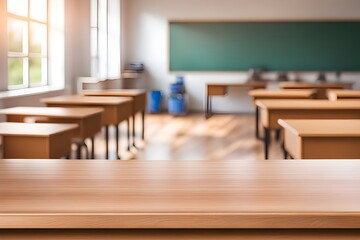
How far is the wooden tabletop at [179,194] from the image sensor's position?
4.25 feet

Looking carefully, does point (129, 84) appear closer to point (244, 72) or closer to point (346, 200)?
point (244, 72)

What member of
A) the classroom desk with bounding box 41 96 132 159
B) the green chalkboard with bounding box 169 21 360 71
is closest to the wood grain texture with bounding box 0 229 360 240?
the classroom desk with bounding box 41 96 132 159

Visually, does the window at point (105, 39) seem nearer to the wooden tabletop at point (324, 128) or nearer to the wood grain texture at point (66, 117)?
the wood grain texture at point (66, 117)

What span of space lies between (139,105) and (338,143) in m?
4.75

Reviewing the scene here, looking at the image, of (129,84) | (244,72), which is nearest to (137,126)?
(129,84)

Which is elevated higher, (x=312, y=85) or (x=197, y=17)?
(x=197, y=17)

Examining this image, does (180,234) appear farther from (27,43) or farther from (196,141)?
(196,141)

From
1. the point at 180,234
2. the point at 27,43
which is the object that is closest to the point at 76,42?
the point at 27,43

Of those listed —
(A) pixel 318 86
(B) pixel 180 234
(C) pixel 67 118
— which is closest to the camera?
(B) pixel 180 234

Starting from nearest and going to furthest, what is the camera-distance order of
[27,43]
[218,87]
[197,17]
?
[27,43] → [218,87] → [197,17]

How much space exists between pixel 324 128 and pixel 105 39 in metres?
8.49

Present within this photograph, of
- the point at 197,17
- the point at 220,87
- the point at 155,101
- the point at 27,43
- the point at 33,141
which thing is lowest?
the point at 155,101

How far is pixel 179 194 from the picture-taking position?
1.48 m

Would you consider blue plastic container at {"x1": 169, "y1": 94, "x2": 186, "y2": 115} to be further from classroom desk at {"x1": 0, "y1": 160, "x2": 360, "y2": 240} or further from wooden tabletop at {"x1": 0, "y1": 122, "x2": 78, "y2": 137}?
classroom desk at {"x1": 0, "y1": 160, "x2": 360, "y2": 240}
